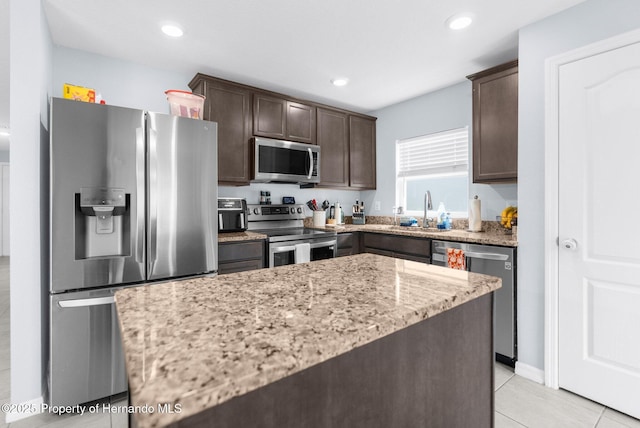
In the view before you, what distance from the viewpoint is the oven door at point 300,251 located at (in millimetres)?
2883

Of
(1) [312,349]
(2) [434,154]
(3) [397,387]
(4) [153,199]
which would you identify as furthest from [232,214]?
(1) [312,349]

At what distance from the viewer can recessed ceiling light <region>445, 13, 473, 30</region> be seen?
6.85 feet

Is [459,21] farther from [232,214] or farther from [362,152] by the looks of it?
[232,214]

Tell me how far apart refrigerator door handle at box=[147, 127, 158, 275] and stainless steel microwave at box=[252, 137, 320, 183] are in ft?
3.69

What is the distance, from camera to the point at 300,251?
3.02m

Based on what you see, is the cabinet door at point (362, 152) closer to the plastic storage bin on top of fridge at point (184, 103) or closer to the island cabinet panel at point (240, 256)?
the island cabinet panel at point (240, 256)

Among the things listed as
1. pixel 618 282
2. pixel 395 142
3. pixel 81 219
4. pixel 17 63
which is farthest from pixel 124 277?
pixel 395 142

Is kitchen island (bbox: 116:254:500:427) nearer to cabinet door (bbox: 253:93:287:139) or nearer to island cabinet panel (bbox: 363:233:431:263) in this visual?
island cabinet panel (bbox: 363:233:431:263)

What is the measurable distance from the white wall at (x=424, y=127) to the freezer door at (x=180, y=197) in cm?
241

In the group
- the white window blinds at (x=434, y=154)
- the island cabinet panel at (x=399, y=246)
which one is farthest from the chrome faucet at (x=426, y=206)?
the island cabinet panel at (x=399, y=246)

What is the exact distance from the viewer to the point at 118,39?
7.92 feet

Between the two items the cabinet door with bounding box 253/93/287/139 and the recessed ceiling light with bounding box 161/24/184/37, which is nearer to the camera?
the recessed ceiling light with bounding box 161/24/184/37

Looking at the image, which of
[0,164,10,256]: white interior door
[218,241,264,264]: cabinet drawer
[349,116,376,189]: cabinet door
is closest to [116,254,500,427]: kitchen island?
[218,241,264,264]: cabinet drawer

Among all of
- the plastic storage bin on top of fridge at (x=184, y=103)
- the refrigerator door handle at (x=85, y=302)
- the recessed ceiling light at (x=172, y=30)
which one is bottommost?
the refrigerator door handle at (x=85, y=302)
